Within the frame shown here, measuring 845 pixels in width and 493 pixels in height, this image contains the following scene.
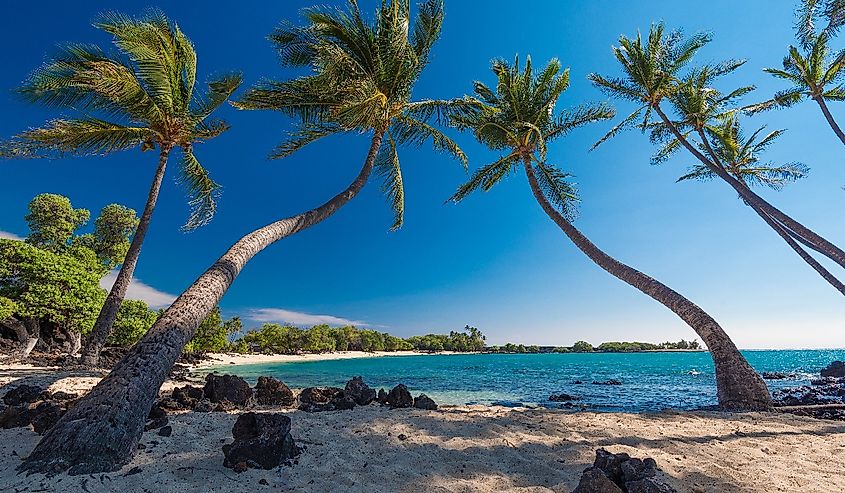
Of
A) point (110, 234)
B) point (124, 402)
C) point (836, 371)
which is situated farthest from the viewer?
point (110, 234)

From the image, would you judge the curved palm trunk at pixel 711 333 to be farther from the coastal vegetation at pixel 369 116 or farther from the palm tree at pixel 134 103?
the palm tree at pixel 134 103

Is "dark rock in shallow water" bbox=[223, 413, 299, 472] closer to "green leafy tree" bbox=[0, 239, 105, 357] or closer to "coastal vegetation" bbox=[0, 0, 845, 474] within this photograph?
"coastal vegetation" bbox=[0, 0, 845, 474]

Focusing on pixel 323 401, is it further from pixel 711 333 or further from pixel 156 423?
pixel 711 333

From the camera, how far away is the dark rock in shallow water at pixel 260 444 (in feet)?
13.4

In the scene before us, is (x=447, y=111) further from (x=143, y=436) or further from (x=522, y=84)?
(x=143, y=436)

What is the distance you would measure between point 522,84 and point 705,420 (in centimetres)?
1242

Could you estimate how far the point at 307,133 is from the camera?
1159 centimetres

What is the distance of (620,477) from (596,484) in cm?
36

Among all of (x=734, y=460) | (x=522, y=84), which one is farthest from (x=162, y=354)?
(x=522, y=84)

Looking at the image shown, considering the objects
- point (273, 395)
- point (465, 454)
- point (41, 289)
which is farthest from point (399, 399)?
point (41, 289)

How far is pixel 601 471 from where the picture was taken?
10.8 ft

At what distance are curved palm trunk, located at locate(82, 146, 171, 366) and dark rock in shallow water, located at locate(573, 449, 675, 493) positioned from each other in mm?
14226

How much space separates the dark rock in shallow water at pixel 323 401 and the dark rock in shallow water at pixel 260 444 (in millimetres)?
3081

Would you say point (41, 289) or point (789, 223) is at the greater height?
point (789, 223)
